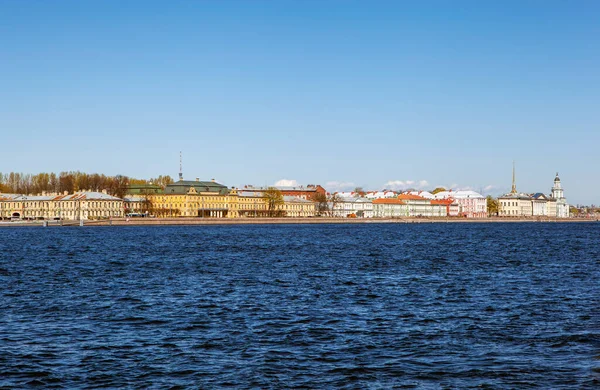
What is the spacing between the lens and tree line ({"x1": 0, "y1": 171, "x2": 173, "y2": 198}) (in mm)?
161375

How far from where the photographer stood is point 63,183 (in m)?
163

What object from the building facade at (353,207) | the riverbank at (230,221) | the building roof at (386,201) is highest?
the building roof at (386,201)

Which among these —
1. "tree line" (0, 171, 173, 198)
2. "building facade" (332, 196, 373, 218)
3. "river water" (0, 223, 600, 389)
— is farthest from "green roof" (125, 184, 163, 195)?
"river water" (0, 223, 600, 389)

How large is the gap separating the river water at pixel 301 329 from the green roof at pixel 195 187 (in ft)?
424

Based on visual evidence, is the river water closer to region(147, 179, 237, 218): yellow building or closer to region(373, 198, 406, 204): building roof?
region(147, 179, 237, 218): yellow building

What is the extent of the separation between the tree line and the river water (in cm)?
13125

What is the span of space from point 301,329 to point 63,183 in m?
153

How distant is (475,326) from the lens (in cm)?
1828

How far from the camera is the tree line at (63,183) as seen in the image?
161375mm

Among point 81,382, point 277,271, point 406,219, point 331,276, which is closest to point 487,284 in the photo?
point 331,276

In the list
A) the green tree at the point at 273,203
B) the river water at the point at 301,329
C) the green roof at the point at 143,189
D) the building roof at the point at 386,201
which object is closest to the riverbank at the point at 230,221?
the green tree at the point at 273,203

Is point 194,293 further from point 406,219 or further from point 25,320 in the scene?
point 406,219

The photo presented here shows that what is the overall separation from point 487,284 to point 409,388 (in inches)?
637

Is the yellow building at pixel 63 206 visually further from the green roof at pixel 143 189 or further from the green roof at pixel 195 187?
the green roof at pixel 143 189
